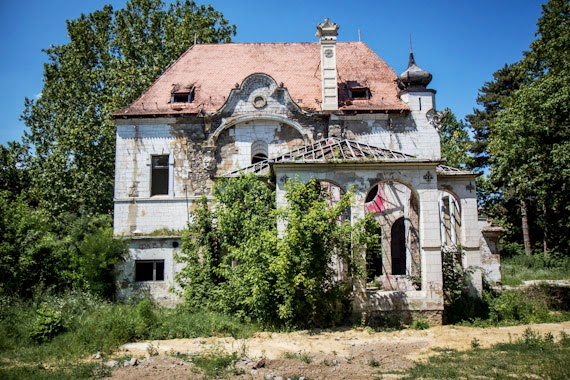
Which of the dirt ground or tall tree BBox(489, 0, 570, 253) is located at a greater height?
tall tree BBox(489, 0, 570, 253)

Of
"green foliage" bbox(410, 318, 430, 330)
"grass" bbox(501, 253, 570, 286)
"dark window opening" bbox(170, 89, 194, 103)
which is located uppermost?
"dark window opening" bbox(170, 89, 194, 103)

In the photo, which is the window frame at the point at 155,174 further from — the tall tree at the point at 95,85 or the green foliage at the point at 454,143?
the green foliage at the point at 454,143

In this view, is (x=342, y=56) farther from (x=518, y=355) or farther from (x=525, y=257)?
(x=525, y=257)

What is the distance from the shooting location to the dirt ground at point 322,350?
9227mm

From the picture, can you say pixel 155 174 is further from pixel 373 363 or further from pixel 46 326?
pixel 373 363

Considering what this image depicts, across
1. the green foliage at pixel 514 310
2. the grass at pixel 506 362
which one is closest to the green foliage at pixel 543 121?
the green foliage at pixel 514 310

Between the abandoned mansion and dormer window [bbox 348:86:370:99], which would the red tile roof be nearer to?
the abandoned mansion

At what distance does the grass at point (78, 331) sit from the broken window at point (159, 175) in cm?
603

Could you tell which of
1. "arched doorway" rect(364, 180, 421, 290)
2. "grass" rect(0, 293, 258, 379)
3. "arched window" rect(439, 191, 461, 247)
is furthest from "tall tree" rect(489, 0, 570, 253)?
"grass" rect(0, 293, 258, 379)

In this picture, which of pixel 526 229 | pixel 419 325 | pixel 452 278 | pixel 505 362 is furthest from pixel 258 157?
pixel 526 229

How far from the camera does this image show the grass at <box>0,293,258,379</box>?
411 inches

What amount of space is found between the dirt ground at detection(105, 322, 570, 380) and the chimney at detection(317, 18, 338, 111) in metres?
10.1

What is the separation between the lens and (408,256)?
18.3 meters

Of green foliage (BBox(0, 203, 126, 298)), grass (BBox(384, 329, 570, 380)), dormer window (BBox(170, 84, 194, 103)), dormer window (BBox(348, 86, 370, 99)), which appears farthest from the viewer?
dormer window (BBox(170, 84, 194, 103))
